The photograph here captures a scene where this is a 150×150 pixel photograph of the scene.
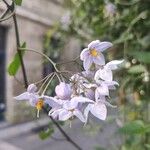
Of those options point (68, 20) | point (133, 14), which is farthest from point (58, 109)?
point (68, 20)

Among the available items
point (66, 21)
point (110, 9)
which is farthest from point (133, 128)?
→ point (66, 21)

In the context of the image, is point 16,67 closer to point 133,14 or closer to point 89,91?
point 89,91

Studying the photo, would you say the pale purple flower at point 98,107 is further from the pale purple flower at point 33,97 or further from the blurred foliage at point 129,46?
the blurred foliage at point 129,46

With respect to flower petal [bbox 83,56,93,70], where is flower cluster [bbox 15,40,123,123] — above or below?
below

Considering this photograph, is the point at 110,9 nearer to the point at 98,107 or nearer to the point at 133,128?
the point at 133,128

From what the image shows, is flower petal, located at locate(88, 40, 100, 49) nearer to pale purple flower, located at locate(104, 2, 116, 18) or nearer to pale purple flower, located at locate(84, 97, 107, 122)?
pale purple flower, located at locate(84, 97, 107, 122)

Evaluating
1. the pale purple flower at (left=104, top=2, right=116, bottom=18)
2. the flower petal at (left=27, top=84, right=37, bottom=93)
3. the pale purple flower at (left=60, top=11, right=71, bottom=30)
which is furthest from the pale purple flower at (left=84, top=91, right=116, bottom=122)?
the pale purple flower at (left=60, top=11, right=71, bottom=30)

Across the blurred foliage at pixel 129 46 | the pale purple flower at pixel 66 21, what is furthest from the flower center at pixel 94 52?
the pale purple flower at pixel 66 21
